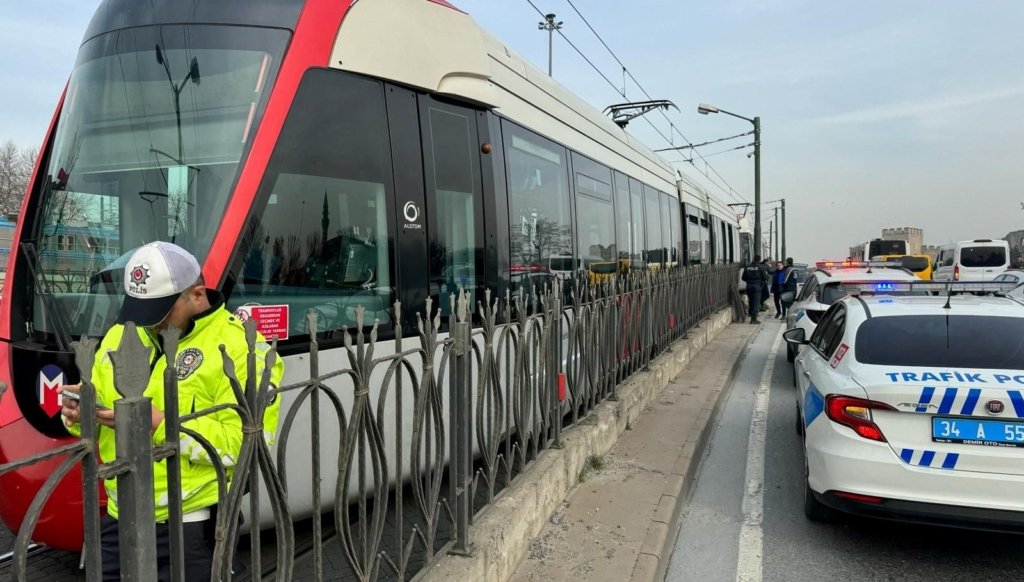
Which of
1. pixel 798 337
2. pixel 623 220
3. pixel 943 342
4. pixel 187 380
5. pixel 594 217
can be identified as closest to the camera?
pixel 187 380

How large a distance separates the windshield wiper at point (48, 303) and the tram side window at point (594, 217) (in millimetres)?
4519

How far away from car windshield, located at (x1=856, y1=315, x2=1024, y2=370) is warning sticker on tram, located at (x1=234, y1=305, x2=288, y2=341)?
354 cm

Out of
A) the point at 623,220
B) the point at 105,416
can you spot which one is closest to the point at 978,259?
the point at 623,220

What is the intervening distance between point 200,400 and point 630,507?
2961 mm

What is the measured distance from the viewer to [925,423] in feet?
12.1

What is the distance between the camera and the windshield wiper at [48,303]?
10.2 ft

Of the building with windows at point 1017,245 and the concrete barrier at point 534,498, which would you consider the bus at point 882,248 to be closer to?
the building with windows at point 1017,245

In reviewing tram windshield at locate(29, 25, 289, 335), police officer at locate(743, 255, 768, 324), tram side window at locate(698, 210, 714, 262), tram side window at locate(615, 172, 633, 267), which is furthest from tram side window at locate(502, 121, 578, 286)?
police officer at locate(743, 255, 768, 324)

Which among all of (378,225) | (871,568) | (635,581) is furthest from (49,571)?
(871,568)

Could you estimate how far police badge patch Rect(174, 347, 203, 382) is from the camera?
194 cm

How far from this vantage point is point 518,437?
3.99m

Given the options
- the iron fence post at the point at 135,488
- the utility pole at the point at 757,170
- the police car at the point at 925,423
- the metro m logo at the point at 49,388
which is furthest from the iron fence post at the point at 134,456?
the utility pole at the point at 757,170

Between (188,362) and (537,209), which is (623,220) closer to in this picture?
(537,209)

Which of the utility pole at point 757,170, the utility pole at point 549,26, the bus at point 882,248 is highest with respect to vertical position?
the utility pole at point 549,26
